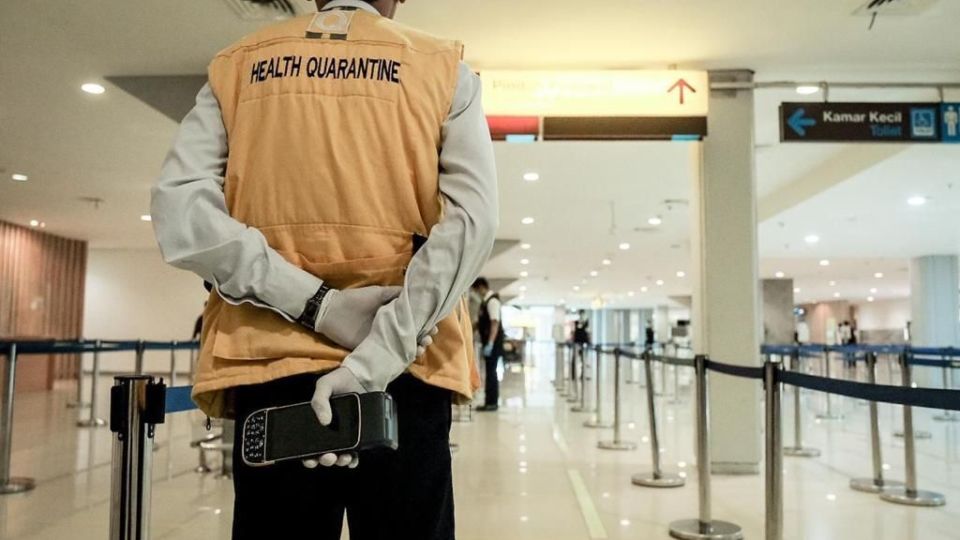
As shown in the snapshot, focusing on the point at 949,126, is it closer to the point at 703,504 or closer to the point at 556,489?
the point at 703,504

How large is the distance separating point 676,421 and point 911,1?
5.55 m

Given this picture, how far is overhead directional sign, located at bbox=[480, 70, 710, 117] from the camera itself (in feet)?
19.4

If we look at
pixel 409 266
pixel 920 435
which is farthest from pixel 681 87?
pixel 409 266

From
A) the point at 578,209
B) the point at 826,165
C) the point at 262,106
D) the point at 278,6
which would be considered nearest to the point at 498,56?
the point at 278,6

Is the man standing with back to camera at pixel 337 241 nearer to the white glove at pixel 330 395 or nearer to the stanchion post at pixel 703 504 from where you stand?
the white glove at pixel 330 395

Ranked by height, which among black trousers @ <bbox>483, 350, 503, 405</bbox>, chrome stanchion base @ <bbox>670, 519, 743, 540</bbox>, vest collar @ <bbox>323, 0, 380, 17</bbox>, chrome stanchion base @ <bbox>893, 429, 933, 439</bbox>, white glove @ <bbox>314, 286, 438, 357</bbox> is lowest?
chrome stanchion base @ <bbox>893, 429, 933, 439</bbox>

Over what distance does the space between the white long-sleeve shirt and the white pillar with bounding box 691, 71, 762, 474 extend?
5353mm

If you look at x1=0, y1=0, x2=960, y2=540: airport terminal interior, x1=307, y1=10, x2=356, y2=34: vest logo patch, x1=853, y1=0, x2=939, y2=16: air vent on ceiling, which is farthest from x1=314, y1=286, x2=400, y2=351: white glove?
x1=853, y1=0, x2=939, y2=16: air vent on ceiling

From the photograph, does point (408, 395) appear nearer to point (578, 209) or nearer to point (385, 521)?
point (385, 521)

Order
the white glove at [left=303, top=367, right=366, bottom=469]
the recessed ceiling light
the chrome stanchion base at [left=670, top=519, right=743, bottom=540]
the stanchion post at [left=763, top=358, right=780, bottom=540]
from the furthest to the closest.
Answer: the recessed ceiling light, the chrome stanchion base at [left=670, top=519, right=743, bottom=540], the stanchion post at [left=763, top=358, right=780, bottom=540], the white glove at [left=303, top=367, right=366, bottom=469]

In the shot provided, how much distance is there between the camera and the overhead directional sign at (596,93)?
5914 millimetres

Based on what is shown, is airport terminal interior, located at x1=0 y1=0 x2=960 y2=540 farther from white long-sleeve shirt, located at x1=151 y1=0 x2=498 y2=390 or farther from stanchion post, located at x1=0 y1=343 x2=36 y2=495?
white long-sleeve shirt, located at x1=151 y1=0 x2=498 y2=390

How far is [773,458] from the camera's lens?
3018 millimetres

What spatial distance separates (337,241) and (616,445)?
20.4 ft
